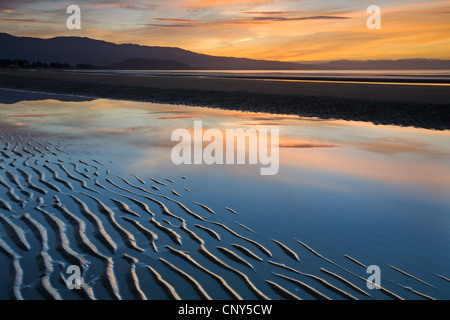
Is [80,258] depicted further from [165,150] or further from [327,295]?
[165,150]

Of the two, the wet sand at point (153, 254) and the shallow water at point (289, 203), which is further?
the shallow water at point (289, 203)

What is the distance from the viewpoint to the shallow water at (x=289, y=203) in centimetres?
446

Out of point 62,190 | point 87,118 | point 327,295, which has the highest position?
point 87,118

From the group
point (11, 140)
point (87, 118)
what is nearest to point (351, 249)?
point (11, 140)

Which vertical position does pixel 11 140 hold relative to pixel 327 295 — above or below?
above

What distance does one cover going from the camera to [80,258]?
4684 millimetres

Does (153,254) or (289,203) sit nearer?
(153,254)

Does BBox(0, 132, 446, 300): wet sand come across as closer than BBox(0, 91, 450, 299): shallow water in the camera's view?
Yes

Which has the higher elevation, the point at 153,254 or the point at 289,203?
the point at 289,203

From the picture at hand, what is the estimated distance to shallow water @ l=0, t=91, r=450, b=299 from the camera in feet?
14.6

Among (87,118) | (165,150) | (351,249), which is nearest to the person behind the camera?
(351,249)

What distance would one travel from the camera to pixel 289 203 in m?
6.95

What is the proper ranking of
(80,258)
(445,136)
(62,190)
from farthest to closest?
(445,136) → (62,190) → (80,258)

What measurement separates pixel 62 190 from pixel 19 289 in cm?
337
